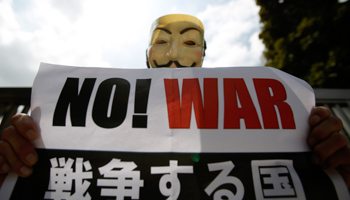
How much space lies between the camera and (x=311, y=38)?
6.33 meters

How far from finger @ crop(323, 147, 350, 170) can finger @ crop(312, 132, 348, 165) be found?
0.9 inches

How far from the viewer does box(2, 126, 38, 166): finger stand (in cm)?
57

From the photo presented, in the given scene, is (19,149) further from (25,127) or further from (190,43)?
(190,43)

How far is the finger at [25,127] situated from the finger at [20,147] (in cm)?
2

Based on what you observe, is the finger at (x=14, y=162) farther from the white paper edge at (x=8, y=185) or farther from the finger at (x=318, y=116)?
the finger at (x=318, y=116)

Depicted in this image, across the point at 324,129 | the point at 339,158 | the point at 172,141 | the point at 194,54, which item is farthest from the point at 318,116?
the point at 194,54

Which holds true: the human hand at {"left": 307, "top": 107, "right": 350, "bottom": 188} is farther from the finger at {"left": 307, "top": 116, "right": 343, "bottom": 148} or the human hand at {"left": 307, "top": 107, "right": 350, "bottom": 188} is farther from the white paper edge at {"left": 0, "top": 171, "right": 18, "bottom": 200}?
the white paper edge at {"left": 0, "top": 171, "right": 18, "bottom": 200}

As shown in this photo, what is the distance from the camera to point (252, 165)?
1.90 feet

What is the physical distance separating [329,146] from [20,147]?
3.56ft

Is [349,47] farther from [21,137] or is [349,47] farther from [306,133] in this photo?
[21,137]

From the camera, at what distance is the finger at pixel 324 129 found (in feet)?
1.88

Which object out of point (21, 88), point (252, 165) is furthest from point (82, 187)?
point (21, 88)

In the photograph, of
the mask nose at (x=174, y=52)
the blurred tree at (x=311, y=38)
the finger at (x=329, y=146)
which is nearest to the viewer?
the finger at (x=329, y=146)

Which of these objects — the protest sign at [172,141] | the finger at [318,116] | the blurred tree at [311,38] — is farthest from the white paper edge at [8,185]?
the blurred tree at [311,38]
